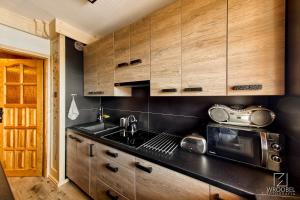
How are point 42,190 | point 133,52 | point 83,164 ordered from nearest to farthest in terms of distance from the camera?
point 133,52
point 83,164
point 42,190

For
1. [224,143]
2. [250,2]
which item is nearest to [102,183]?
[224,143]

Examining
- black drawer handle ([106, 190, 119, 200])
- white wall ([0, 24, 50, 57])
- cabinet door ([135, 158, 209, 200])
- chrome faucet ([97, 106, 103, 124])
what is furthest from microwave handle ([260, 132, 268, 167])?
white wall ([0, 24, 50, 57])

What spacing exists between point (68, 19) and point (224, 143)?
2175 millimetres

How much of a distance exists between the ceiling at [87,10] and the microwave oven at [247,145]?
51.3 inches

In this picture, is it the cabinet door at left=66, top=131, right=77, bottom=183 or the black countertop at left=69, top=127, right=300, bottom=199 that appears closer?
the black countertop at left=69, top=127, right=300, bottom=199

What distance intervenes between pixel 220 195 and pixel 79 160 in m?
1.59

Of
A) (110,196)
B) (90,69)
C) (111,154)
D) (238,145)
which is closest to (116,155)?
(111,154)

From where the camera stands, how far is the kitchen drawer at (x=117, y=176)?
1.13 metres

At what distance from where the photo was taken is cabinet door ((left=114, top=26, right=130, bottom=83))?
1438 millimetres

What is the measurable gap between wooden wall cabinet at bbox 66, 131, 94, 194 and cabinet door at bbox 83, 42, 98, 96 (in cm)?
64

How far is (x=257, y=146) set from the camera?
0.82 m

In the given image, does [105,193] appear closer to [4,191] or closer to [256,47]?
[4,191]

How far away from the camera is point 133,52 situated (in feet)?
4.56

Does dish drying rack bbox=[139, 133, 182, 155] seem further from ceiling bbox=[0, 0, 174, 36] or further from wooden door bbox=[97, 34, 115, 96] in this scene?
ceiling bbox=[0, 0, 174, 36]
